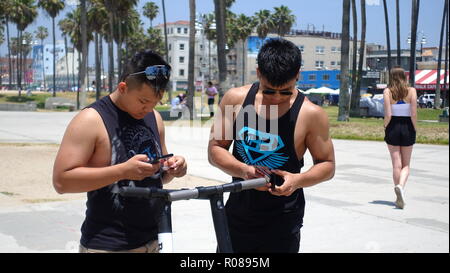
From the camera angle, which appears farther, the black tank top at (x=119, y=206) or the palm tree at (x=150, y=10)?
the palm tree at (x=150, y=10)

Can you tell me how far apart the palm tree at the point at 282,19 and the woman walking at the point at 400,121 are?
7816 cm

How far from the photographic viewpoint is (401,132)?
25.4ft

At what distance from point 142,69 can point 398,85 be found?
5480 mm

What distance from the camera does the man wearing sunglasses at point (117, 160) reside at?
2709mm

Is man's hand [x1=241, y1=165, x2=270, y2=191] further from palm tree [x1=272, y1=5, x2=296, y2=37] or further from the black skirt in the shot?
palm tree [x1=272, y1=5, x2=296, y2=37]

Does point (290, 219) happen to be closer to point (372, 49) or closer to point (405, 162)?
point (405, 162)

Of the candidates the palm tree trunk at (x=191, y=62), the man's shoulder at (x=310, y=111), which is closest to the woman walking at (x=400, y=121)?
the man's shoulder at (x=310, y=111)

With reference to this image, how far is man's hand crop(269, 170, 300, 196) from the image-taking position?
9.13 feet

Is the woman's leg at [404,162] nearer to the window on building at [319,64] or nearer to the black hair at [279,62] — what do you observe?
the black hair at [279,62]

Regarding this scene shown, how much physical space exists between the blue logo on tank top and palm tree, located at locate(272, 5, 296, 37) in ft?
272

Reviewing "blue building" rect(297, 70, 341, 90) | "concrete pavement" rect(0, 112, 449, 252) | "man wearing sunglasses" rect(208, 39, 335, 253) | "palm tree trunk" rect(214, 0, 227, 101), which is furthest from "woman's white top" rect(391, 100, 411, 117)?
"blue building" rect(297, 70, 341, 90)
